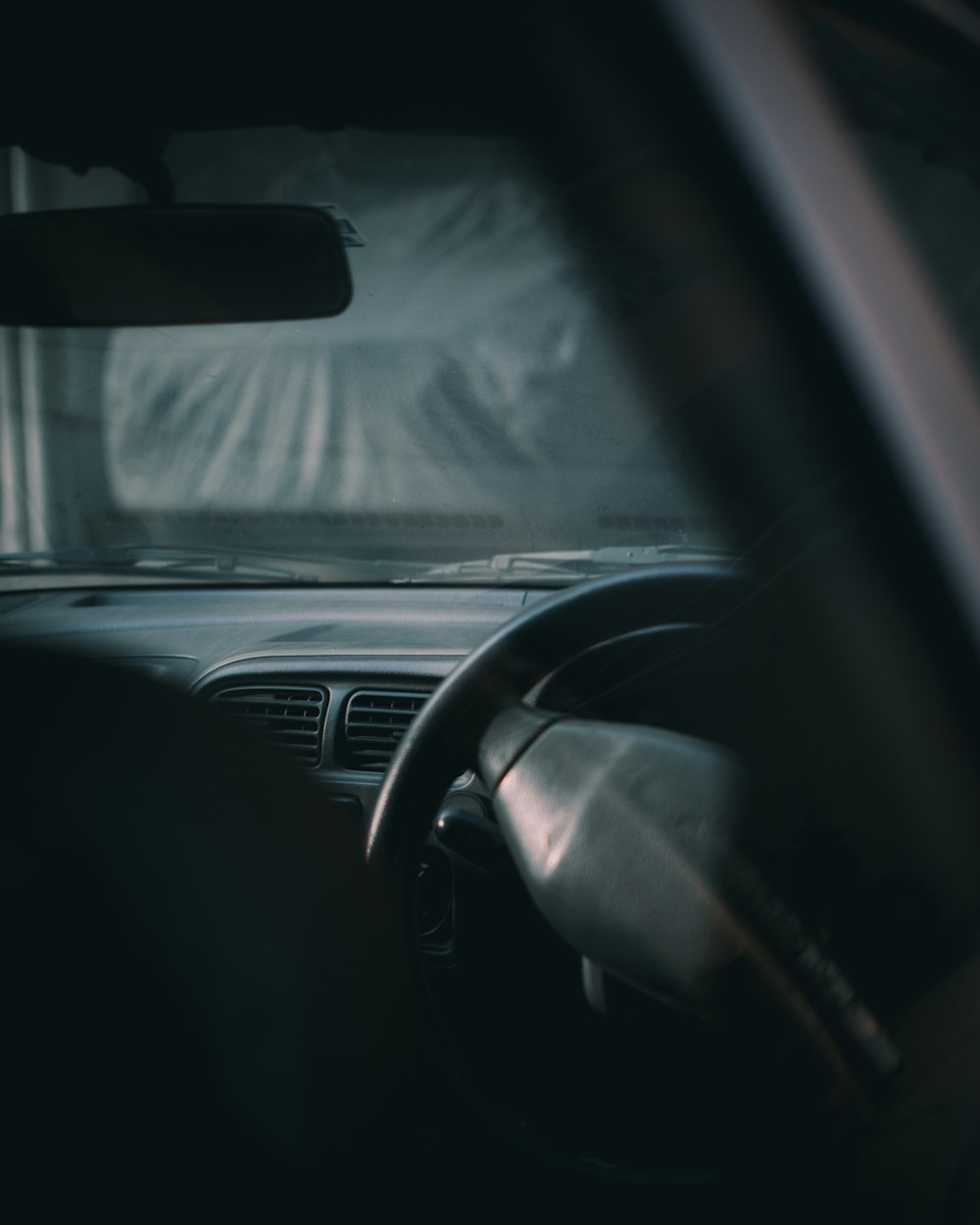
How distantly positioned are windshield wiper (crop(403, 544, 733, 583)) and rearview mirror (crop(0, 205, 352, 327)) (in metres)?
0.81

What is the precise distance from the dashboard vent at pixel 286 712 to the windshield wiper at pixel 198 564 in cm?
Answer: 50

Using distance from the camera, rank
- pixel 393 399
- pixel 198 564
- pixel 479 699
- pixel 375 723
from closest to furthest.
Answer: pixel 479 699 → pixel 375 723 → pixel 198 564 → pixel 393 399

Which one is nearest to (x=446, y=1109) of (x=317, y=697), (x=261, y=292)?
(x=317, y=697)

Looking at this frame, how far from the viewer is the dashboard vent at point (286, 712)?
108 inches

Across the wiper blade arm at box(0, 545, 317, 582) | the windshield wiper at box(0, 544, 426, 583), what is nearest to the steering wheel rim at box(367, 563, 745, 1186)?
the windshield wiper at box(0, 544, 426, 583)

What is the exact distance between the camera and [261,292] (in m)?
2.57

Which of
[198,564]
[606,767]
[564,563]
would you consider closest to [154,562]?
[198,564]

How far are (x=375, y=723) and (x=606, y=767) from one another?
1.21 metres

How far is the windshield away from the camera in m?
3.03

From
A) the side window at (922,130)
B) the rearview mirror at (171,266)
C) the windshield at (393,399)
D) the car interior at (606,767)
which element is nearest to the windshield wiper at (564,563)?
the windshield at (393,399)

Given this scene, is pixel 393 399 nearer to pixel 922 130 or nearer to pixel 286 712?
pixel 286 712

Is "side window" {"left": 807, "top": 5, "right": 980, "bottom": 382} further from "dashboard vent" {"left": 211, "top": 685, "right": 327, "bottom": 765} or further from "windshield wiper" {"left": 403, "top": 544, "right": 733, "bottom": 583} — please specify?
"dashboard vent" {"left": 211, "top": 685, "right": 327, "bottom": 765}

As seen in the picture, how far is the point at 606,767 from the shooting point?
1.56 meters

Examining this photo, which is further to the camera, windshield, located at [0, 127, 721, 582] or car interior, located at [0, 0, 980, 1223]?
windshield, located at [0, 127, 721, 582]
